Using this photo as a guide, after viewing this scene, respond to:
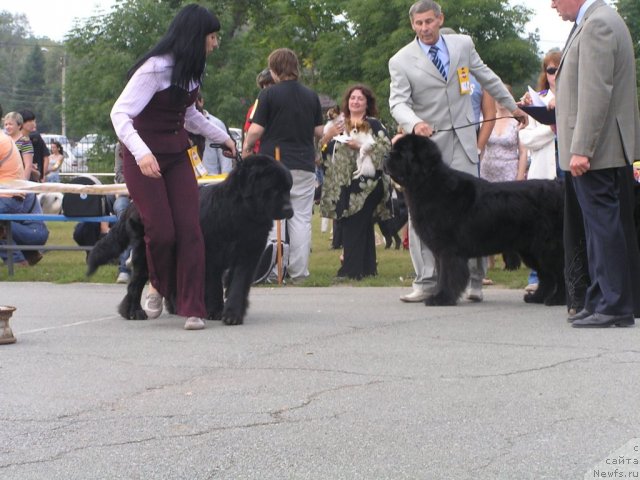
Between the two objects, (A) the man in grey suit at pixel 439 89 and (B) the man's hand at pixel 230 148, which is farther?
(A) the man in grey suit at pixel 439 89

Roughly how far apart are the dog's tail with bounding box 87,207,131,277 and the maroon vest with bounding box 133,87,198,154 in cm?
94

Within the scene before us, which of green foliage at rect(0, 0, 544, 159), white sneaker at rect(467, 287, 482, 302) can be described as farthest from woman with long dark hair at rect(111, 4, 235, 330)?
green foliage at rect(0, 0, 544, 159)

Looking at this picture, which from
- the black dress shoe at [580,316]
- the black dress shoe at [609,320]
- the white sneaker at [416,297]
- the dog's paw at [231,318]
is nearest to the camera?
the black dress shoe at [609,320]

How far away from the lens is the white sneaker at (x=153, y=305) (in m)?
8.08

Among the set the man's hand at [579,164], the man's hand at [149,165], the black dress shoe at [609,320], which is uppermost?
the man's hand at [579,164]

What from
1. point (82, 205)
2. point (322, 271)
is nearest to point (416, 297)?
point (322, 271)

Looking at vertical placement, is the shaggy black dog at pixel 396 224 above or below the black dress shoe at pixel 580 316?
above

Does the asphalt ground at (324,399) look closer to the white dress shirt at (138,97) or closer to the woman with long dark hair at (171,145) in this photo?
the woman with long dark hair at (171,145)

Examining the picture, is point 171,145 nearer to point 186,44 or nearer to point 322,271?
point 186,44

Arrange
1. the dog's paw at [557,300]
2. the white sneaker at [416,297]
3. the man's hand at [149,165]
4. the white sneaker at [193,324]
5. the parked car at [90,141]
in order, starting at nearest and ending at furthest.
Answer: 1. the man's hand at [149,165]
2. the white sneaker at [193,324]
3. the dog's paw at [557,300]
4. the white sneaker at [416,297]
5. the parked car at [90,141]

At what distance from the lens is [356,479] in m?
3.84

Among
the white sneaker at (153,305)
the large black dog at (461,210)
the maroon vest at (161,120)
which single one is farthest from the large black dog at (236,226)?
the large black dog at (461,210)

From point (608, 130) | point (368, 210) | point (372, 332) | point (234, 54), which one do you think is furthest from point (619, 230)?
point (234, 54)

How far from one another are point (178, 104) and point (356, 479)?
158 inches
